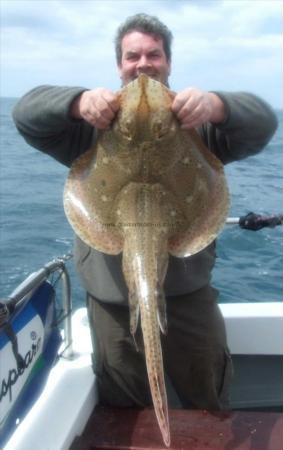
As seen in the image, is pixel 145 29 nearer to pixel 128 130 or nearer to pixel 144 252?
pixel 128 130

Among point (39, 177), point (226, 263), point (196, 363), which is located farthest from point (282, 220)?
point (39, 177)

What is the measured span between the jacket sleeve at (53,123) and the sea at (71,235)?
1.19 m

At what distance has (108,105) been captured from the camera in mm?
2418

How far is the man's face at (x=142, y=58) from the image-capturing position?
9.98 ft

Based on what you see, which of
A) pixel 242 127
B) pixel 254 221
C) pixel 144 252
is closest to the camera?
pixel 144 252

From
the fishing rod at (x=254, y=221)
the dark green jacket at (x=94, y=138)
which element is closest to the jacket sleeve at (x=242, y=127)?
the dark green jacket at (x=94, y=138)

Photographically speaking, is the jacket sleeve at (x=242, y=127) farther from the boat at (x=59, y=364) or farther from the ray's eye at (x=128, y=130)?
the boat at (x=59, y=364)

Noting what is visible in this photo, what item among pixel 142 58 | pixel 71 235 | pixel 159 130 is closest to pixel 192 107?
pixel 159 130

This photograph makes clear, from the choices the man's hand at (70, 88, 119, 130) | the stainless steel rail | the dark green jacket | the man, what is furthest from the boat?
the man's hand at (70, 88, 119, 130)

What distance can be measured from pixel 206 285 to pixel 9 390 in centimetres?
127

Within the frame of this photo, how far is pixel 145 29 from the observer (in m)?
3.15

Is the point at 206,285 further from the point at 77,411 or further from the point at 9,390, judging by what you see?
the point at 9,390

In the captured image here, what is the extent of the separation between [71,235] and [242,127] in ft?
35.5

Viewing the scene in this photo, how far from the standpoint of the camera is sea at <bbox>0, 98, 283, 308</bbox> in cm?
966
